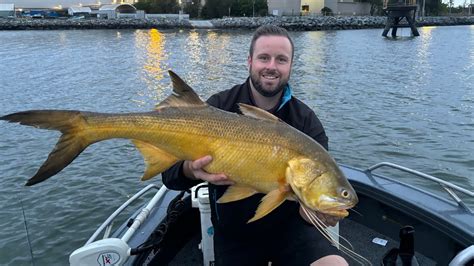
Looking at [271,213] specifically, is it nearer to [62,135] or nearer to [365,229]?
[62,135]

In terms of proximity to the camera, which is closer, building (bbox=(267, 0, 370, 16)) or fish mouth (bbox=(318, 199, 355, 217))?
fish mouth (bbox=(318, 199, 355, 217))

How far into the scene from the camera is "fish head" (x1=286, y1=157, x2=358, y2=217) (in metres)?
2.78

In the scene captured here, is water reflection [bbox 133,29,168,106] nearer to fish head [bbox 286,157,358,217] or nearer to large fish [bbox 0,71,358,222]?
large fish [bbox 0,71,358,222]

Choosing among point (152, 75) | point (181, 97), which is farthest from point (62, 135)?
point (152, 75)

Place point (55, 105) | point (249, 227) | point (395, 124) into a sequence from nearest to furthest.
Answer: point (249, 227)
point (395, 124)
point (55, 105)

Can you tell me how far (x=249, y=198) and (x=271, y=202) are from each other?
0.73 meters

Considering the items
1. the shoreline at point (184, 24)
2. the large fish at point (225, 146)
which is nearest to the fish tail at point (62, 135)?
the large fish at point (225, 146)

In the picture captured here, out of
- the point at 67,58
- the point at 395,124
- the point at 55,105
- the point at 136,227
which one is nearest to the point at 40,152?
the point at 55,105

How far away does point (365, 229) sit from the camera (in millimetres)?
5488

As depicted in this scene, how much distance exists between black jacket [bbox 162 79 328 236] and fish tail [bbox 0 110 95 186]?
0.87m

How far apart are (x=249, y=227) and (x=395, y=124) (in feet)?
44.2

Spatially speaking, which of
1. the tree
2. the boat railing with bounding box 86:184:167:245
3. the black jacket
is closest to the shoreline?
the tree

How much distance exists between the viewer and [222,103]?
3852 millimetres

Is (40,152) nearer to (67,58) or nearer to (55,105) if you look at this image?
(55,105)
